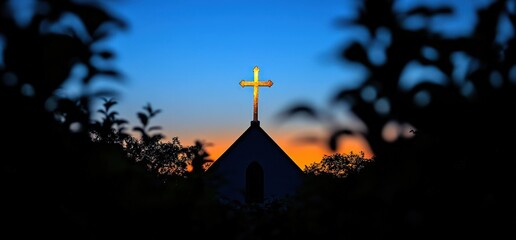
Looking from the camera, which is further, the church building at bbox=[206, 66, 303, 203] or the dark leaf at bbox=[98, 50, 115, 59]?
the church building at bbox=[206, 66, 303, 203]

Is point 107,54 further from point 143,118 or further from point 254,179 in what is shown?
point 254,179

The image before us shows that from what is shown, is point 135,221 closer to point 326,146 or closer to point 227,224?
point 227,224

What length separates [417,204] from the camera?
3502 millimetres

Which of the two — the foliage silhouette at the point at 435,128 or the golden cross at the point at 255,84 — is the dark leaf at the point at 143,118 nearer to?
the foliage silhouette at the point at 435,128

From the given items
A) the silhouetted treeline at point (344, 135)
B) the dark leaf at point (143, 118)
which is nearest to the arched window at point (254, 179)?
the dark leaf at point (143, 118)

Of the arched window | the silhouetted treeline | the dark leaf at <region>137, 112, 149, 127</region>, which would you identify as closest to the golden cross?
the arched window

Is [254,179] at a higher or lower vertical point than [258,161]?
lower

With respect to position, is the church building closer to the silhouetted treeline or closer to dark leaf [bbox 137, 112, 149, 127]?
dark leaf [bbox 137, 112, 149, 127]

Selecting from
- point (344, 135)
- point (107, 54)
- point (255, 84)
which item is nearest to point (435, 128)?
point (344, 135)

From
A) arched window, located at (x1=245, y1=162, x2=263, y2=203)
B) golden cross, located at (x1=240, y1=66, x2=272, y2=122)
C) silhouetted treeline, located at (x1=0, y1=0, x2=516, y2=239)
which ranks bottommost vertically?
silhouetted treeline, located at (x1=0, y1=0, x2=516, y2=239)

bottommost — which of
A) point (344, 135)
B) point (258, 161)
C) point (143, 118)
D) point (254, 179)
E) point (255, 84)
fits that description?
point (344, 135)

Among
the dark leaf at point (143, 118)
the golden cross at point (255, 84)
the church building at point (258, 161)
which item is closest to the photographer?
the dark leaf at point (143, 118)

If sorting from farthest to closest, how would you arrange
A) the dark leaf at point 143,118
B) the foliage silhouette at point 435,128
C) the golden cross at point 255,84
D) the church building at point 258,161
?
the golden cross at point 255,84
the church building at point 258,161
the dark leaf at point 143,118
the foliage silhouette at point 435,128

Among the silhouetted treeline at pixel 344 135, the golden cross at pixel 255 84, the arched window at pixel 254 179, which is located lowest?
the silhouetted treeline at pixel 344 135
